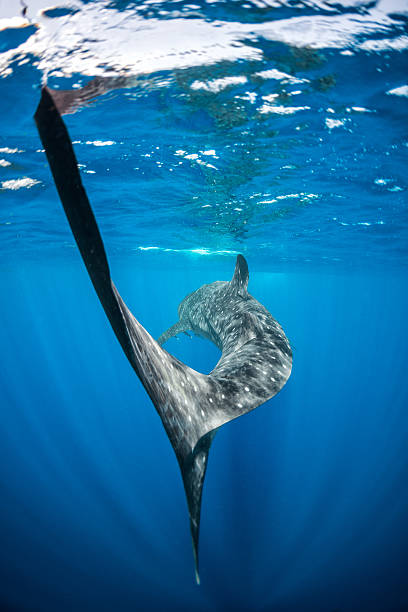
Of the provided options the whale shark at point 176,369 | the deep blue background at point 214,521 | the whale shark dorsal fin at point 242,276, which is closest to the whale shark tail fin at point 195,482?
the whale shark at point 176,369

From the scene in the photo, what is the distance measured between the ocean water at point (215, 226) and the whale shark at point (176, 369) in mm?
5128

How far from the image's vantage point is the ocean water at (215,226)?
561cm

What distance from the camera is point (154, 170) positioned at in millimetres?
11273

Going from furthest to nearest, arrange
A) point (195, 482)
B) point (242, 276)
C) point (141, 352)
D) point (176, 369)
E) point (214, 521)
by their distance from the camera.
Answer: point (214, 521) < point (242, 276) < point (176, 369) < point (141, 352) < point (195, 482)

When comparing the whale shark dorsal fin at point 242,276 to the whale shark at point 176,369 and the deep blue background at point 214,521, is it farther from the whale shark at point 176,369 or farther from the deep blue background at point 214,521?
the deep blue background at point 214,521

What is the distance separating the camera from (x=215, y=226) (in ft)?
61.9

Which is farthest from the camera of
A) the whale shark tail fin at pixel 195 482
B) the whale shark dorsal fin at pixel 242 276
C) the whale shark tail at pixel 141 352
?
the whale shark dorsal fin at pixel 242 276

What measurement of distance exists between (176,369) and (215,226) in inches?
671

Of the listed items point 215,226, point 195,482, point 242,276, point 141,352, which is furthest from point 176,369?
point 215,226

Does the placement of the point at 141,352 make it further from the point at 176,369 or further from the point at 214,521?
the point at 214,521

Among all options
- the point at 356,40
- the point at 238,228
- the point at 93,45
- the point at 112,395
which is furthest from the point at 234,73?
the point at 112,395

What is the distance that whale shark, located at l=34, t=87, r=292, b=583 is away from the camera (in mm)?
1401

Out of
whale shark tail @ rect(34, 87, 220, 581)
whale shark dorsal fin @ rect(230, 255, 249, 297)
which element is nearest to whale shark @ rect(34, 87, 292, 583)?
whale shark tail @ rect(34, 87, 220, 581)

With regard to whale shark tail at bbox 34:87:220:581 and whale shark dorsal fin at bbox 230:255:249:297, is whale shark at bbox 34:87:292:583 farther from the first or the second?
whale shark dorsal fin at bbox 230:255:249:297
